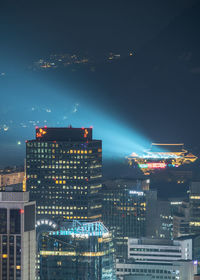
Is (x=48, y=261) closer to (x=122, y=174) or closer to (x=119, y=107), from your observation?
(x=122, y=174)

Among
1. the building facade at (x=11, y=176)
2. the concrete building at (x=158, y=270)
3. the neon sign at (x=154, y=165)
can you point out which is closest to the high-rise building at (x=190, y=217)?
the building facade at (x=11, y=176)

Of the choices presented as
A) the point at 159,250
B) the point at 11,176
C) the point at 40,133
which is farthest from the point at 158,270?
the point at 11,176

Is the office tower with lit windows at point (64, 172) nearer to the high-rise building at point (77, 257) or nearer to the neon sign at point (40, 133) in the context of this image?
the neon sign at point (40, 133)

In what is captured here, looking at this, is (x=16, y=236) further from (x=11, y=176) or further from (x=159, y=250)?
(x=11, y=176)

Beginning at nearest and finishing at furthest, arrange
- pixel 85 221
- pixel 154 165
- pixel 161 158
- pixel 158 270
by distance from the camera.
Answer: pixel 85 221 → pixel 158 270 → pixel 154 165 → pixel 161 158

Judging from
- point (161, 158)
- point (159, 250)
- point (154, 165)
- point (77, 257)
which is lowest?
point (77, 257)

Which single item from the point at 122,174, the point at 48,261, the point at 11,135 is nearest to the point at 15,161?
the point at 122,174
